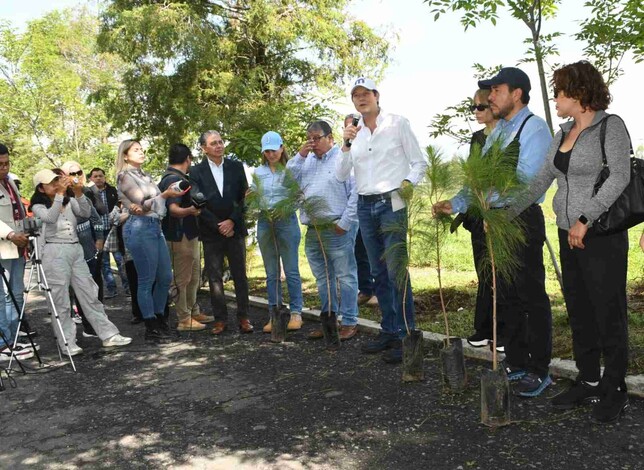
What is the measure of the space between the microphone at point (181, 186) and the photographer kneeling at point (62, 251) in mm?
980

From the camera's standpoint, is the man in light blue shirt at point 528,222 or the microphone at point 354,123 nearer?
the man in light blue shirt at point 528,222

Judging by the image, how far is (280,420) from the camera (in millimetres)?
4172

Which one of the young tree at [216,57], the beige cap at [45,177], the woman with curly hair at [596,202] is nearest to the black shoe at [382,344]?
the woman with curly hair at [596,202]

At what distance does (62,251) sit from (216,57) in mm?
8422

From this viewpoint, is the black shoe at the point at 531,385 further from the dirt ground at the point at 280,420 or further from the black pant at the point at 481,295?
the black pant at the point at 481,295

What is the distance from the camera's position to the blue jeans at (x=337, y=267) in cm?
623

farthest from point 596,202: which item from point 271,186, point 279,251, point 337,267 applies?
point 279,251

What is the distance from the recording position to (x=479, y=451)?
11.4 feet

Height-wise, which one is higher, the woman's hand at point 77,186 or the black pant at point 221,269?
the woman's hand at point 77,186

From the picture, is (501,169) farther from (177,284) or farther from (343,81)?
(343,81)

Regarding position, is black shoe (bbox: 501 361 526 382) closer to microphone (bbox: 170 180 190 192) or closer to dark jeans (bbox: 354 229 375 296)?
dark jeans (bbox: 354 229 375 296)

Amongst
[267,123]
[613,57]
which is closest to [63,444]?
[613,57]

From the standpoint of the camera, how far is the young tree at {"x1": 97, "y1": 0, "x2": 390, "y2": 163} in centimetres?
1349

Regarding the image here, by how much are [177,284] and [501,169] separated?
4.36 m
